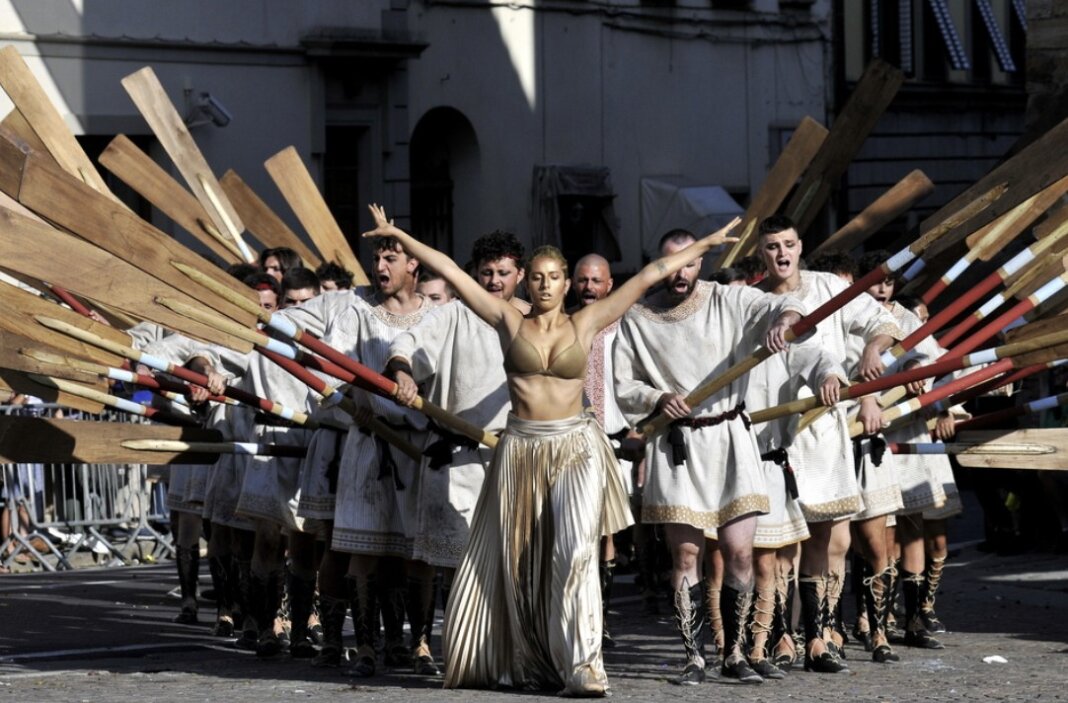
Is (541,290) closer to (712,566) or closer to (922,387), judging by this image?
(712,566)

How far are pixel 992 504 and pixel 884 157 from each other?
49.9 ft

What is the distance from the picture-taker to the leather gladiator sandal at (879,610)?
11930mm

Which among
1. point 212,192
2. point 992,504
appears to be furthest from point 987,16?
point 212,192

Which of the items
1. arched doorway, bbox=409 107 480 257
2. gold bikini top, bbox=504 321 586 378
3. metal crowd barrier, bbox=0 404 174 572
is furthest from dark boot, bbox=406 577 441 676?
arched doorway, bbox=409 107 480 257

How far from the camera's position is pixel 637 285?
10.6 metres

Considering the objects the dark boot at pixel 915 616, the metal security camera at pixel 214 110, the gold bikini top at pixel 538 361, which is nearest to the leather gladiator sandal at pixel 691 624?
the gold bikini top at pixel 538 361

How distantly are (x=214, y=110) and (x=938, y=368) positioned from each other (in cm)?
1282

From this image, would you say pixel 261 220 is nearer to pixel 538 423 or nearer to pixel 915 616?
pixel 915 616

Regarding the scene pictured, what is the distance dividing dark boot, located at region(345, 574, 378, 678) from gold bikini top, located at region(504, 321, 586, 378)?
151cm

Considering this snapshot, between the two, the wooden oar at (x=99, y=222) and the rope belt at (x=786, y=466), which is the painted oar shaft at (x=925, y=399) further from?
the wooden oar at (x=99, y=222)

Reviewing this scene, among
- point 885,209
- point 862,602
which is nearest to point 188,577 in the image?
point 862,602

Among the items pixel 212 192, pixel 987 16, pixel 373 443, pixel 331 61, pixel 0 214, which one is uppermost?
pixel 987 16

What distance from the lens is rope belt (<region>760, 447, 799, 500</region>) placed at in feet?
37.3

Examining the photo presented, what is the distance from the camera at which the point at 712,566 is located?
11320 millimetres
